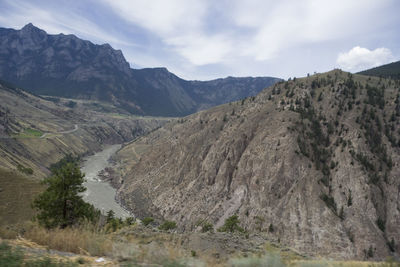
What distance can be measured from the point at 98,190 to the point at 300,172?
5654 cm

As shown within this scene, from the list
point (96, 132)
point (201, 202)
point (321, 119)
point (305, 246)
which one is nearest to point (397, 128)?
point (321, 119)

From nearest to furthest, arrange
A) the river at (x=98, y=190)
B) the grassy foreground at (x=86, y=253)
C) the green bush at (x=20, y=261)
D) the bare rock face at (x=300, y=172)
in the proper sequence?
1. the green bush at (x=20, y=261)
2. the grassy foreground at (x=86, y=253)
3. the bare rock face at (x=300, y=172)
4. the river at (x=98, y=190)

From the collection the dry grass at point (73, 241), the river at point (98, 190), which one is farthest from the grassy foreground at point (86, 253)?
the river at point (98, 190)

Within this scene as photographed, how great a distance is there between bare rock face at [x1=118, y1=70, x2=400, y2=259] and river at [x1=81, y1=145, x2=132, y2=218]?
3.05 m

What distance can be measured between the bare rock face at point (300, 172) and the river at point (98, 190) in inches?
120

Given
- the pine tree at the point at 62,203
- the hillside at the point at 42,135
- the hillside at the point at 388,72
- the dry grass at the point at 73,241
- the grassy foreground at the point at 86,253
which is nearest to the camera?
the grassy foreground at the point at 86,253

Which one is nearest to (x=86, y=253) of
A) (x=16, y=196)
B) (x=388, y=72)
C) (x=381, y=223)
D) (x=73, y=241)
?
(x=73, y=241)

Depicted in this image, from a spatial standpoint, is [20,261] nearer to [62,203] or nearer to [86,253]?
[86,253]

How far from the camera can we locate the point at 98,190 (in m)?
75.6

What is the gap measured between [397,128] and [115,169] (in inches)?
3402

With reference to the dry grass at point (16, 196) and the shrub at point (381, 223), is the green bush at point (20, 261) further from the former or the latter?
the shrub at point (381, 223)

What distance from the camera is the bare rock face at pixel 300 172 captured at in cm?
3978

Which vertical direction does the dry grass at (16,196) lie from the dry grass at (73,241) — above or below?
below

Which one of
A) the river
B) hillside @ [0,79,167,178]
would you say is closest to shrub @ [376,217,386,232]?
the river
